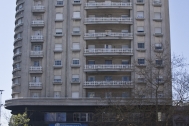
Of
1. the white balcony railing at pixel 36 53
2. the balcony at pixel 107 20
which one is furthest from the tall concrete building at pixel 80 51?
the white balcony railing at pixel 36 53

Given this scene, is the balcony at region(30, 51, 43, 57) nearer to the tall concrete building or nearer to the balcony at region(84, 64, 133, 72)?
the tall concrete building

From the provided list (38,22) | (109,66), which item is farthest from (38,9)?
(109,66)

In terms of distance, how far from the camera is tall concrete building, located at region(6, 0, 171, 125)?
53.0 metres

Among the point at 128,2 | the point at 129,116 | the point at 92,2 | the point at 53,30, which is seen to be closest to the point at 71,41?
the point at 53,30

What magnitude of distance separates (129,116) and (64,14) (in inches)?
926

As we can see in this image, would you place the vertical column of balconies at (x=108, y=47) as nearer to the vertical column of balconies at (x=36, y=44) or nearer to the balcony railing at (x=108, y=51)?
the balcony railing at (x=108, y=51)

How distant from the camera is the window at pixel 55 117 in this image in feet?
173

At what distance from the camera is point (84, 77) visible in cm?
5388

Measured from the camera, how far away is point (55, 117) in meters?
52.9

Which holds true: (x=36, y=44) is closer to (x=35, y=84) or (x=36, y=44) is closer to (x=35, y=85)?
(x=35, y=84)

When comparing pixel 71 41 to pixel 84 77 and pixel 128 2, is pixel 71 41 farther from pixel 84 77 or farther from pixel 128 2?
pixel 128 2

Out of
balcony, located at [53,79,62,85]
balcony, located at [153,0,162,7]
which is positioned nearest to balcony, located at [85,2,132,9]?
balcony, located at [153,0,162,7]

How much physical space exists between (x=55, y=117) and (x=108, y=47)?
Result: 1205 cm

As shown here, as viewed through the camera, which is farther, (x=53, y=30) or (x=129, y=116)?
(x=53, y=30)
